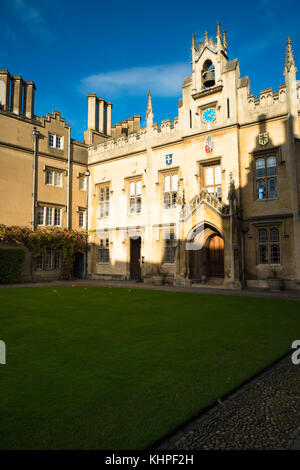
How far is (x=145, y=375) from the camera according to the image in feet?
14.5

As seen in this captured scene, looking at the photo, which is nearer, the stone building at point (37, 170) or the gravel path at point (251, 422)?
the gravel path at point (251, 422)

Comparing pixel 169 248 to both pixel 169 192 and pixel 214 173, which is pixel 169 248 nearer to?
pixel 169 192

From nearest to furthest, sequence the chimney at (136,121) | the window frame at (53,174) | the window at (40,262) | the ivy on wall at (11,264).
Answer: the ivy on wall at (11,264)
the window at (40,262)
the window frame at (53,174)
the chimney at (136,121)

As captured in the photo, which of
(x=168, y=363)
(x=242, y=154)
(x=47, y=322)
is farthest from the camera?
(x=242, y=154)

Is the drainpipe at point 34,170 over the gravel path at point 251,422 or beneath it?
over

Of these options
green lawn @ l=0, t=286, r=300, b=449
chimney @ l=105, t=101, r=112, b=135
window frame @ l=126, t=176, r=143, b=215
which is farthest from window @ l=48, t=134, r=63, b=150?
green lawn @ l=0, t=286, r=300, b=449

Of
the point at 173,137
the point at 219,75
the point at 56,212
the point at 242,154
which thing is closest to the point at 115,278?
the point at 56,212

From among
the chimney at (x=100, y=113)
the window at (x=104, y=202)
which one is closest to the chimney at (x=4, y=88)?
the chimney at (x=100, y=113)

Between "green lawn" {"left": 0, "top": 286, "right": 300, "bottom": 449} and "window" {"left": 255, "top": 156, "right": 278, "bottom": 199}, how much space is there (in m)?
10.6

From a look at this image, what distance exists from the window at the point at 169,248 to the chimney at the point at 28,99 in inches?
578

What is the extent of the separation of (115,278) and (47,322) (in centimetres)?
1685

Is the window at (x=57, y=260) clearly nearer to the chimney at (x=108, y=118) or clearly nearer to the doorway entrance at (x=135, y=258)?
the doorway entrance at (x=135, y=258)

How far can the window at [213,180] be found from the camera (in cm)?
2002

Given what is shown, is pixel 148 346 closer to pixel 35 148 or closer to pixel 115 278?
pixel 115 278
